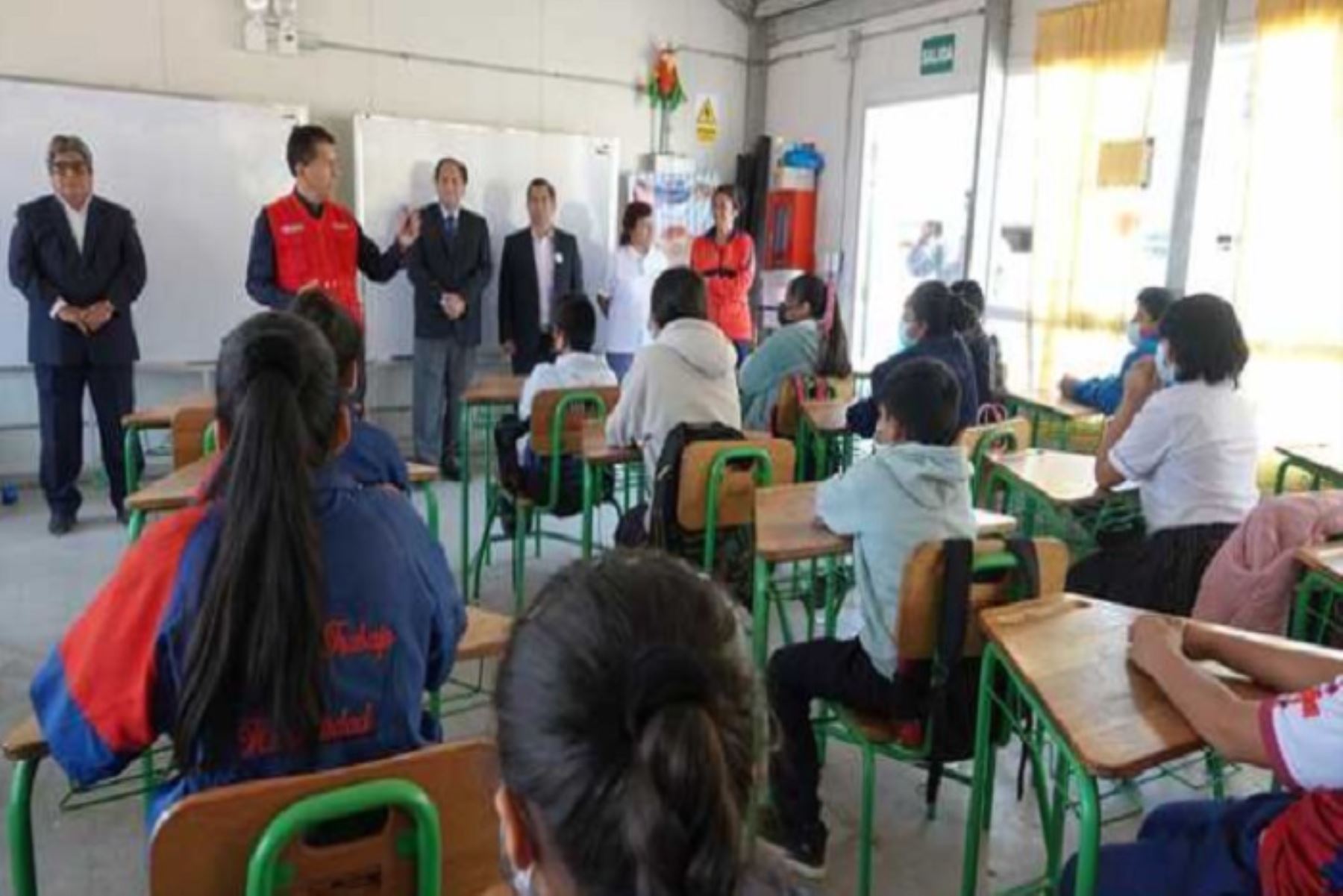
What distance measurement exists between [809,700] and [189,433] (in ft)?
6.26

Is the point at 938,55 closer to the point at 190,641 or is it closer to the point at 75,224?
the point at 75,224

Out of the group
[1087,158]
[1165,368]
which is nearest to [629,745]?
[1165,368]

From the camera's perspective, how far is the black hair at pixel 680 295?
325 centimetres

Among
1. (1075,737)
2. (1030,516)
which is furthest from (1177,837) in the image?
(1030,516)

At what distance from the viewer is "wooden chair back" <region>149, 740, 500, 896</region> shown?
1.03 metres

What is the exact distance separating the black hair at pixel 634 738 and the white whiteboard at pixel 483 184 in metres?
5.21

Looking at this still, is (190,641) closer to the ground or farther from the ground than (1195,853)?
farther from the ground

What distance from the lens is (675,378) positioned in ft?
10.4

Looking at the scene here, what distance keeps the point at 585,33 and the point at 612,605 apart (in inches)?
239

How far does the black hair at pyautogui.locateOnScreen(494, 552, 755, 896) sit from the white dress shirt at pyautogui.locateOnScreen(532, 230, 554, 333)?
5.07 meters

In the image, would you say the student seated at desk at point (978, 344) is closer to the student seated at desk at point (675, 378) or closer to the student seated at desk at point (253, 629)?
the student seated at desk at point (675, 378)

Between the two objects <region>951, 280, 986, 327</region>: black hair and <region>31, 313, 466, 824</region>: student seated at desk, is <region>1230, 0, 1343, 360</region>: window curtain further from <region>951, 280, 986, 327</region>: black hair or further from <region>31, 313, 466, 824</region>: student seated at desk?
<region>31, 313, 466, 824</region>: student seated at desk

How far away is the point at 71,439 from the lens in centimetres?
447

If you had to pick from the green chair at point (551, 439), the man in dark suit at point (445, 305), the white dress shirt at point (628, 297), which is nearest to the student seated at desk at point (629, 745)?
the green chair at point (551, 439)
